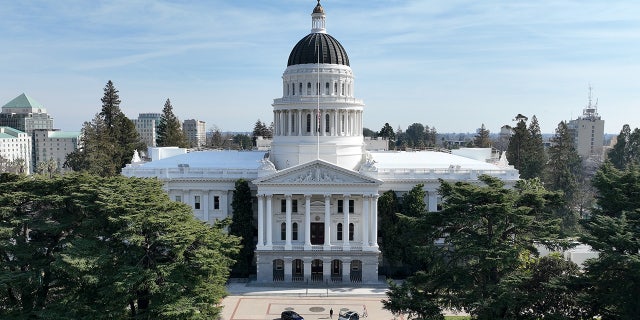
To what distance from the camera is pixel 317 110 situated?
57.3 m

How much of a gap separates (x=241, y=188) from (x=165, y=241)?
71.5 feet

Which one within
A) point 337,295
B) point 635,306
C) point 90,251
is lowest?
point 337,295

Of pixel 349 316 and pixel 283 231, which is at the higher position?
pixel 283 231

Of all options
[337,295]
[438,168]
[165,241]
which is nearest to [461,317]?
[337,295]

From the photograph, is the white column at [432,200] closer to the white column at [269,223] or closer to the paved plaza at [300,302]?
the paved plaza at [300,302]

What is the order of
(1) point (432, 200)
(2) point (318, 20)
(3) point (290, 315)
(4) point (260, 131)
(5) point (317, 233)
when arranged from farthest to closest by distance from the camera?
(4) point (260, 131)
(2) point (318, 20)
(1) point (432, 200)
(5) point (317, 233)
(3) point (290, 315)

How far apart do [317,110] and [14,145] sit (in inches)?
6669

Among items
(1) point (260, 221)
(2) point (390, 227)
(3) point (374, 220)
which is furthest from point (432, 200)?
(1) point (260, 221)

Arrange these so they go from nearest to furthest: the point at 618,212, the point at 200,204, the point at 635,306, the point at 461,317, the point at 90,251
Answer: the point at 635,306, the point at 90,251, the point at 618,212, the point at 461,317, the point at 200,204

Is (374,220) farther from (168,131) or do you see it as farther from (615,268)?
(168,131)

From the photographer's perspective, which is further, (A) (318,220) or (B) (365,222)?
(A) (318,220)

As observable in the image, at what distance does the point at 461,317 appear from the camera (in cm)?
4241

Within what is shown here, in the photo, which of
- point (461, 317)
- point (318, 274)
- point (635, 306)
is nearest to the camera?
point (635, 306)

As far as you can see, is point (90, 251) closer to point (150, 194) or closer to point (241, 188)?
point (150, 194)
